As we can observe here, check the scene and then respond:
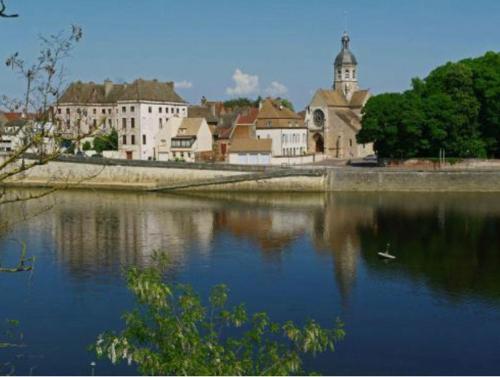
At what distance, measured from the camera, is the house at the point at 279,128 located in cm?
6556

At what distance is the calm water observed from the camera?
58.3 feet

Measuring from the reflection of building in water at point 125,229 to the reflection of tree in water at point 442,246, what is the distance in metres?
8.47

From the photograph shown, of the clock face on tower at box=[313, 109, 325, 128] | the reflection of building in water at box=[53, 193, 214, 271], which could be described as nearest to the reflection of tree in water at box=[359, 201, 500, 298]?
the reflection of building in water at box=[53, 193, 214, 271]

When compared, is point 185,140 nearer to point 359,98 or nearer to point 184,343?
point 359,98

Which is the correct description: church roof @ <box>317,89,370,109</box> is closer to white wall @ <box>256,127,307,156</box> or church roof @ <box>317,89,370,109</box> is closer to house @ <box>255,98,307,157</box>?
white wall @ <box>256,127,307,156</box>

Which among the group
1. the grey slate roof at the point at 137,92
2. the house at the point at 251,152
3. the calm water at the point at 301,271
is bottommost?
the calm water at the point at 301,271

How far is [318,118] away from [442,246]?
145 ft

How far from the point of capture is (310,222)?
3881 centimetres

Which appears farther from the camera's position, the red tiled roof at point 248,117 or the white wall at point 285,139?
the red tiled roof at point 248,117

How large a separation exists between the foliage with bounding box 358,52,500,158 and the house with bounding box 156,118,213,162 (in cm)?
1500

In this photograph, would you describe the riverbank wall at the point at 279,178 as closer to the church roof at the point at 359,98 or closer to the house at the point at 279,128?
the house at the point at 279,128

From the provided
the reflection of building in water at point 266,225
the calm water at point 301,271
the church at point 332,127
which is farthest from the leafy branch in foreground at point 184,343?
the church at point 332,127

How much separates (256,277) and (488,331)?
9007 mm

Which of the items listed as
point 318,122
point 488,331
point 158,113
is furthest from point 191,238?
point 318,122
